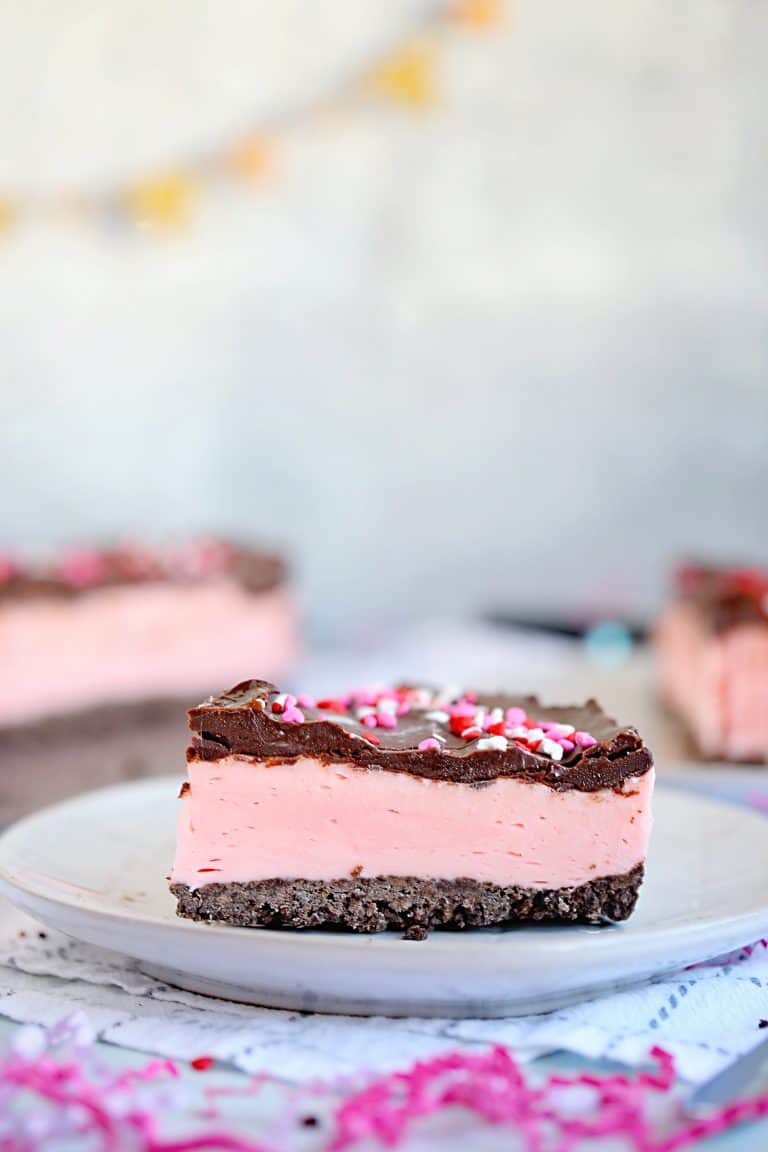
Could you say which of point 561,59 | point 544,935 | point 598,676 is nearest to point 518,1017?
point 544,935

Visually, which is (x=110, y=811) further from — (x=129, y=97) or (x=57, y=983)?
(x=129, y=97)

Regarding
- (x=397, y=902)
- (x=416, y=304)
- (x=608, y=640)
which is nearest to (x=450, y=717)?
(x=397, y=902)

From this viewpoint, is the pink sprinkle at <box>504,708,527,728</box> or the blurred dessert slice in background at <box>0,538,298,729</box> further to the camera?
the blurred dessert slice in background at <box>0,538,298,729</box>

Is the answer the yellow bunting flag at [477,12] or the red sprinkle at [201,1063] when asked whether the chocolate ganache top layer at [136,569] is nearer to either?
the yellow bunting flag at [477,12]

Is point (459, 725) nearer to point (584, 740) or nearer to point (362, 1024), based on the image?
point (584, 740)

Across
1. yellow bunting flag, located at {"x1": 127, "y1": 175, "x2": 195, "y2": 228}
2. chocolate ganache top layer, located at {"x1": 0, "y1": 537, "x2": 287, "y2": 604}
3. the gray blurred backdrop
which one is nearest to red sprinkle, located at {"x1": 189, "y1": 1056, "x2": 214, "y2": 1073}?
chocolate ganache top layer, located at {"x1": 0, "y1": 537, "x2": 287, "y2": 604}

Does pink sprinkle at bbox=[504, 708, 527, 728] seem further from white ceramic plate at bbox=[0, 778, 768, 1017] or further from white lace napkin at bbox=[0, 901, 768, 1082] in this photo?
white lace napkin at bbox=[0, 901, 768, 1082]
